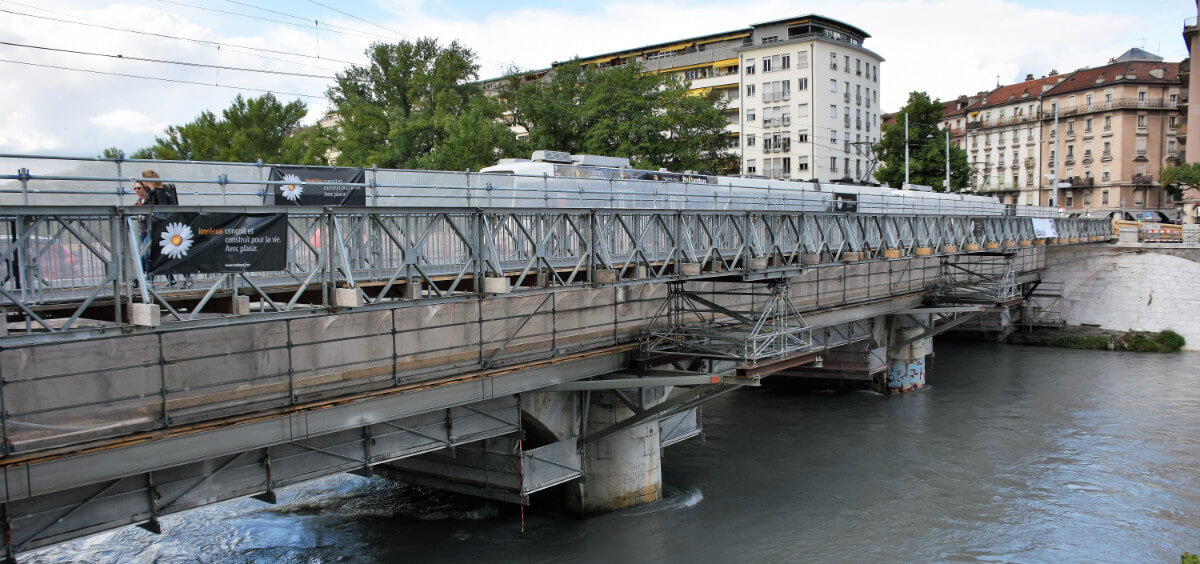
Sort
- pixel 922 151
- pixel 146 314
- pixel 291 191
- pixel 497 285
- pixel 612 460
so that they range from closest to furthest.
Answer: pixel 146 314 < pixel 497 285 < pixel 291 191 < pixel 612 460 < pixel 922 151

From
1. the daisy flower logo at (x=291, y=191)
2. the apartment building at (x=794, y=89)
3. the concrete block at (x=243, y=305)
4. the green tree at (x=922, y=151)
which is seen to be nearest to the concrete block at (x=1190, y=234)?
the green tree at (x=922, y=151)

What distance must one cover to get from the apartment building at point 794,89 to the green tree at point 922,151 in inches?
135

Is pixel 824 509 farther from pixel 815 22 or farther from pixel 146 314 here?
pixel 815 22

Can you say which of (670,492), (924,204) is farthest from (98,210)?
(924,204)

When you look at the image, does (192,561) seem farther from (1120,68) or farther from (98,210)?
(1120,68)

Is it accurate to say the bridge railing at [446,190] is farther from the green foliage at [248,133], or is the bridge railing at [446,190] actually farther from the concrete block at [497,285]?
the green foliage at [248,133]

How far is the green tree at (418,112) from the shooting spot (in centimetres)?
4922

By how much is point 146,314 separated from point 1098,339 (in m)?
52.0

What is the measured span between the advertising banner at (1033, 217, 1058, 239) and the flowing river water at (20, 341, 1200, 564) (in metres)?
14.0

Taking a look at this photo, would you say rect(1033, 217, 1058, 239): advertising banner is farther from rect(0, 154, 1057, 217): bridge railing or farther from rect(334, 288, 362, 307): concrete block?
rect(334, 288, 362, 307): concrete block

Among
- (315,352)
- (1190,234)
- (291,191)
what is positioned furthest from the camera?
(1190,234)

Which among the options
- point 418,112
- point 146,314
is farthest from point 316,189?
→ point 418,112

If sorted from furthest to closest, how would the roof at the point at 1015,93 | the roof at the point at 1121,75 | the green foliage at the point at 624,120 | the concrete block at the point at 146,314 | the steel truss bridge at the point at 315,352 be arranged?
1. the roof at the point at 1015,93
2. the roof at the point at 1121,75
3. the green foliage at the point at 624,120
4. the steel truss bridge at the point at 315,352
5. the concrete block at the point at 146,314

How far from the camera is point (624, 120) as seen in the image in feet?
188
